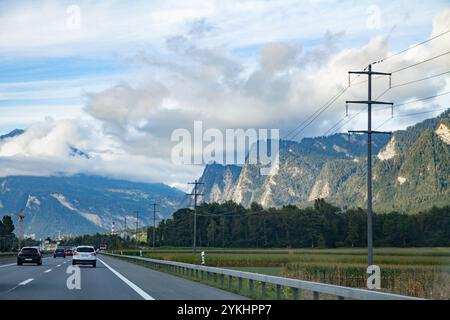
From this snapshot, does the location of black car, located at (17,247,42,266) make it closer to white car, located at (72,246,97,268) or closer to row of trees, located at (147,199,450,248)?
white car, located at (72,246,97,268)

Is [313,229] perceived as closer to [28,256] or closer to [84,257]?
[28,256]

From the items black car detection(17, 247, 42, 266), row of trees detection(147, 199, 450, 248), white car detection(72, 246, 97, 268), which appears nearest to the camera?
white car detection(72, 246, 97, 268)

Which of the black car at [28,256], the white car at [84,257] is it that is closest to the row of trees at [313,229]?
the black car at [28,256]

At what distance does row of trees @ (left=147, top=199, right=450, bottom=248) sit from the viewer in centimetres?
13350

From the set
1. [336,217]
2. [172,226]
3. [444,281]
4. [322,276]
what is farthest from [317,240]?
[444,281]

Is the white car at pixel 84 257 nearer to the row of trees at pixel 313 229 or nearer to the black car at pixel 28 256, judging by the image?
the black car at pixel 28 256

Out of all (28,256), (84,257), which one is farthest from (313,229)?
(84,257)

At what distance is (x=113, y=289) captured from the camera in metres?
25.3

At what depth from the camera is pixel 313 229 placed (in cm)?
16438

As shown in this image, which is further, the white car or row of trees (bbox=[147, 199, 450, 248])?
row of trees (bbox=[147, 199, 450, 248])

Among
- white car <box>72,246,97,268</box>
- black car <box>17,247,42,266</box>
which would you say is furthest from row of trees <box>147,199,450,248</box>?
white car <box>72,246,97,268</box>

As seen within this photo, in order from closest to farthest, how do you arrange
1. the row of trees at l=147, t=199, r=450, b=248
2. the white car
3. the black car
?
the white car → the black car → the row of trees at l=147, t=199, r=450, b=248

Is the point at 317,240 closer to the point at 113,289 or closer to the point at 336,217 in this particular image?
the point at 336,217

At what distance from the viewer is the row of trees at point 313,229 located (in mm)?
133500
